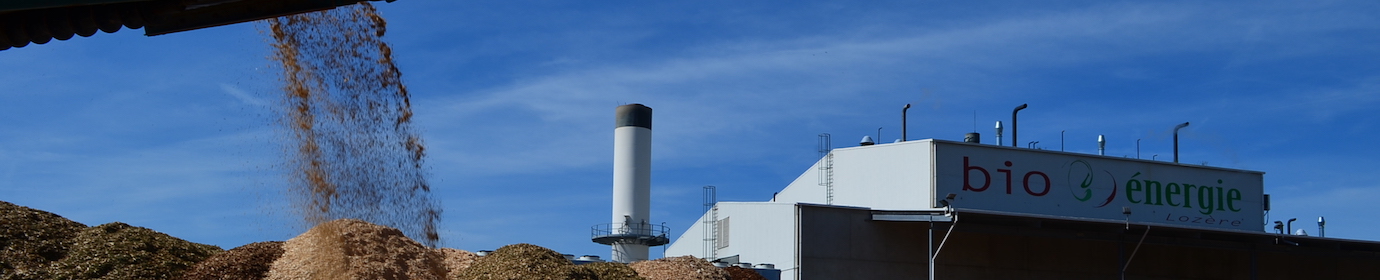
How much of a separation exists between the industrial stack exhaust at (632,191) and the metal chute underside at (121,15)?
27216 millimetres

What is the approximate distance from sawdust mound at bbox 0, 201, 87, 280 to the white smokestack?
18.5m

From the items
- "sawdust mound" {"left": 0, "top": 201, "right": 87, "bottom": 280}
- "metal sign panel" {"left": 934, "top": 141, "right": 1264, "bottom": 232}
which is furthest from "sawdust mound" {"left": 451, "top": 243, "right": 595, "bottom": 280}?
"metal sign panel" {"left": 934, "top": 141, "right": 1264, "bottom": 232}

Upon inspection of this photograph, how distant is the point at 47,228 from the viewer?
20.9 m

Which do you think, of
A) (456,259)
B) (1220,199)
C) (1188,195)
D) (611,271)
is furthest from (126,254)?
(1220,199)

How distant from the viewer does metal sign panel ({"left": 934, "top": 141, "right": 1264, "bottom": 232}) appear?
113 feet

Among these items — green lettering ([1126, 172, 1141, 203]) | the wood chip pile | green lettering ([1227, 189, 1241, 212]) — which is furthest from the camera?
green lettering ([1227, 189, 1241, 212])

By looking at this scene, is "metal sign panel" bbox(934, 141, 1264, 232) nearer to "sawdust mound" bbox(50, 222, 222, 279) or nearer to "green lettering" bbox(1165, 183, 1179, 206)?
"green lettering" bbox(1165, 183, 1179, 206)

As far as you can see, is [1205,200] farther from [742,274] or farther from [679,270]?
[679,270]

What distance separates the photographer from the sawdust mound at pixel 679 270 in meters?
23.7

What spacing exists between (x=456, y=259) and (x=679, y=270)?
4237 millimetres

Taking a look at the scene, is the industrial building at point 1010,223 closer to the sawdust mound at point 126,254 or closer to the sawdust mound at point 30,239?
the sawdust mound at point 126,254

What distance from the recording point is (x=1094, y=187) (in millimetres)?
36625

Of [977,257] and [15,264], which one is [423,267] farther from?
[977,257]

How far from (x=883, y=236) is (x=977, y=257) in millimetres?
2816
